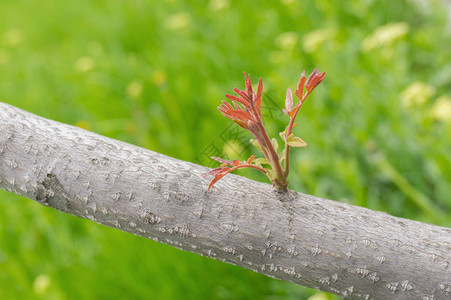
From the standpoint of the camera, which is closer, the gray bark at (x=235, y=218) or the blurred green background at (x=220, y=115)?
the gray bark at (x=235, y=218)

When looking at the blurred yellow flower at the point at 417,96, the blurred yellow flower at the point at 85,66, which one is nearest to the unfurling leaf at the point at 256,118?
the blurred yellow flower at the point at 417,96

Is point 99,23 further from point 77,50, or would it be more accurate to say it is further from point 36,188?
point 36,188

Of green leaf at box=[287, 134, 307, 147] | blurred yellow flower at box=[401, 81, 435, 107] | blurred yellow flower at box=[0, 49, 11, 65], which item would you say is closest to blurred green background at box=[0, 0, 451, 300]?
blurred yellow flower at box=[401, 81, 435, 107]

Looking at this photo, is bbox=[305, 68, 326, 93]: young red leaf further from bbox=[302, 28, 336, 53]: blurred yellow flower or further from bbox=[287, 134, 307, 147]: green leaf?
bbox=[302, 28, 336, 53]: blurred yellow flower

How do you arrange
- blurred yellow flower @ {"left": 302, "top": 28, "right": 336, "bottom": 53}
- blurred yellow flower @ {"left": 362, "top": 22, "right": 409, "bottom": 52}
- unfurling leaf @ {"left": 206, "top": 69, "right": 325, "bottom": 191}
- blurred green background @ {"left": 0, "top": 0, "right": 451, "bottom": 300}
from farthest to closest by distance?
blurred yellow flower @ {"left": 302, "top": 28, "right": 336, "bottom": 53} → blurred yellow flower @ {"left": 362, "top": 22, "right": 409, "bottom": 52} → blurred green background @ {"left": 0, "top": 0, "right": 451, "bottom": 300} → unfurling leaf @ {"left": 206, "top": 69, "right": 325, "bottom": 191}

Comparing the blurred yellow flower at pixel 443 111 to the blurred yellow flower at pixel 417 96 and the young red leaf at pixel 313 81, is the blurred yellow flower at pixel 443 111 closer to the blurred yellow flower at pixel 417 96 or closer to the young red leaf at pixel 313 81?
the blurred yellow flower at pixel 417 96

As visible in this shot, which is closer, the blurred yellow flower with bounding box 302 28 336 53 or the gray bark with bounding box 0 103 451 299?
the gray bark with bounding box 0 103 451 299
